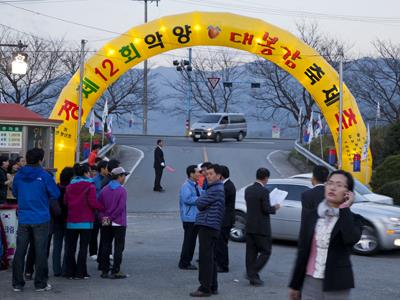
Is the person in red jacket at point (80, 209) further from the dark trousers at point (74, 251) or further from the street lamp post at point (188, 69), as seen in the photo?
the street lamp post at point (188, 69)

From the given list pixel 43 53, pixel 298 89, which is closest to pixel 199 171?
pixel 43 53

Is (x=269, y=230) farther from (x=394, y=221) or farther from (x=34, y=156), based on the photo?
(x=394, y=221)

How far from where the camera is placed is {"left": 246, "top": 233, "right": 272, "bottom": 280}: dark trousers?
9.56m

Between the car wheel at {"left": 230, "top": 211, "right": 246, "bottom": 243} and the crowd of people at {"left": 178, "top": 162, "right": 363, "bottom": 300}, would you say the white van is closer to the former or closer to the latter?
the car wheel at {"left": 230, "top": 211, "right": 246, "bottom": 243}

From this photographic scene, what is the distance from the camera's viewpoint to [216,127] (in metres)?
40.0

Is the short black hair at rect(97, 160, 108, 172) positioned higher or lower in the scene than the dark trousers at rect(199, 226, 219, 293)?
higher

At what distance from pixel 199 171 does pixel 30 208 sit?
296 cm

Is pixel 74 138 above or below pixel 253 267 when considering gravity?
above

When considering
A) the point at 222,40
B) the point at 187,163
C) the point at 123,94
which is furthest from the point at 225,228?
the point at 123,94

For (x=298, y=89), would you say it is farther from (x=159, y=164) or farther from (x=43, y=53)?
(x=159, y=164)

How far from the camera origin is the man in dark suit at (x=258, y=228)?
9555mm

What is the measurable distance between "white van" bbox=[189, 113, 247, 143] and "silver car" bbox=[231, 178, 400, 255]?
25.3 m

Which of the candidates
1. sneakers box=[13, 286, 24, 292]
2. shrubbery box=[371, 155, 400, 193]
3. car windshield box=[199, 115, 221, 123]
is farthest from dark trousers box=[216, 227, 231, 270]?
car windshield box=[199, 115, 221, 123]

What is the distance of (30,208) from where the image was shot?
860 centimetres
